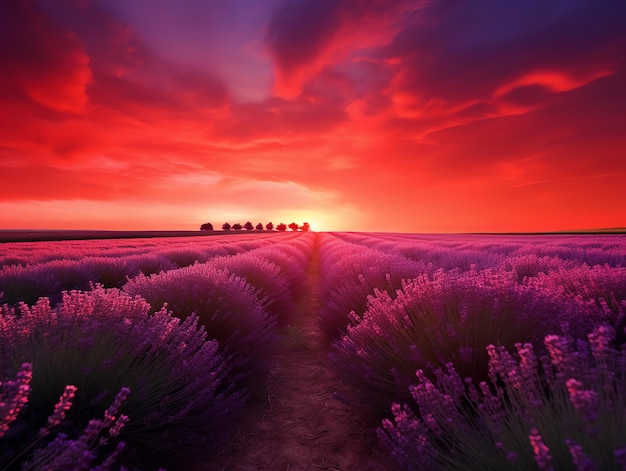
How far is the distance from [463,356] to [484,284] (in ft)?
2.88

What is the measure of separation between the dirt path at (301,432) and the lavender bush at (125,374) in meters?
0.36

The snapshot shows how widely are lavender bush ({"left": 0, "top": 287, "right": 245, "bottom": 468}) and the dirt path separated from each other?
0.36 meters

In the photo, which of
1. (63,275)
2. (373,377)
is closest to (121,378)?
(373,377)

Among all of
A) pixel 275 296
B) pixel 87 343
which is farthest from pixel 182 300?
pixel 275 296

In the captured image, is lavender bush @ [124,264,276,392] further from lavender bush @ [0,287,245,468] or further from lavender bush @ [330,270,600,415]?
lavender bush @ [330,270,600,415]

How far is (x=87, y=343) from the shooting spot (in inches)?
75.9

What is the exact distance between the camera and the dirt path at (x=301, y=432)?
7.47 ft

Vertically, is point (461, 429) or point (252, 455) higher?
point (461, 429)

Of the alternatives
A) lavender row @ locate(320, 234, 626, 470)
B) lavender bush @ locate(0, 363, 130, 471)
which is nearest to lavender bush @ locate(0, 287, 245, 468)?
lavender bush @ locate(0, 363, 130, 471)

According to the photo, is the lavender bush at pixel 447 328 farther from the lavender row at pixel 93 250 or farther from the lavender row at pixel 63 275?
the lavender row at pixel 93 250

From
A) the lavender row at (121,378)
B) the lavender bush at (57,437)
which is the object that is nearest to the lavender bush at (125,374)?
the lavender row at (121,378)

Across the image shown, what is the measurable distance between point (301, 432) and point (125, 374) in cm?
146

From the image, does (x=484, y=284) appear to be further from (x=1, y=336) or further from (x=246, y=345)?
(x=1, y=336)

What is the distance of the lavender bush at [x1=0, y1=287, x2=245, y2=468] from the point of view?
1.74 metres
